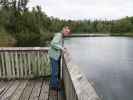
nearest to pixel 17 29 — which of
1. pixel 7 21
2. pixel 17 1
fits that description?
pixel 7 21

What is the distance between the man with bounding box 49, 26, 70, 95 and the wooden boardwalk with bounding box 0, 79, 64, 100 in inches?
7.9

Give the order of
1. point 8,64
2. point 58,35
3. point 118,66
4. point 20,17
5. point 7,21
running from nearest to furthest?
point 58,35 < point 8,64 < point 118,66 < point 7,21 < point 20,17

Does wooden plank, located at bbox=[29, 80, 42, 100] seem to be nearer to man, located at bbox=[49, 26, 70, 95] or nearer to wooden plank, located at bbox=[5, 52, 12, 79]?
man, located at bbox=[49, 26, 70, 95]

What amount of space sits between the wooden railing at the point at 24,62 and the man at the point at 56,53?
0.82 m

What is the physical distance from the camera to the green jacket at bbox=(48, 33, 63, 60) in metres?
3.62

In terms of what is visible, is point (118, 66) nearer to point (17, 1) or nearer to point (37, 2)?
point (17, 1)

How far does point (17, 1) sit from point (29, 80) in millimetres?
43185

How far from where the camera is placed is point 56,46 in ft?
11.9

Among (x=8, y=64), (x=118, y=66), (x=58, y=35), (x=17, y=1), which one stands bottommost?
(x=118, y=66)

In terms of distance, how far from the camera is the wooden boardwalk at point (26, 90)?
3646 millimetres

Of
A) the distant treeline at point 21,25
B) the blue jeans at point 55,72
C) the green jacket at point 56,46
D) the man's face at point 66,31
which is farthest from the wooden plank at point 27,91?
the distant treeline at point 21,25

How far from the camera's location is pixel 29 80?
4.64 metres

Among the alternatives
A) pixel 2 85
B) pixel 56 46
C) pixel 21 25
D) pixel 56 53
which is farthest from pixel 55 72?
pixel 21 25

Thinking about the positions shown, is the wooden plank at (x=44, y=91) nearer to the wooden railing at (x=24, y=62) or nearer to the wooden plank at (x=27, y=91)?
the wooden plank at (x=27, y=91)
